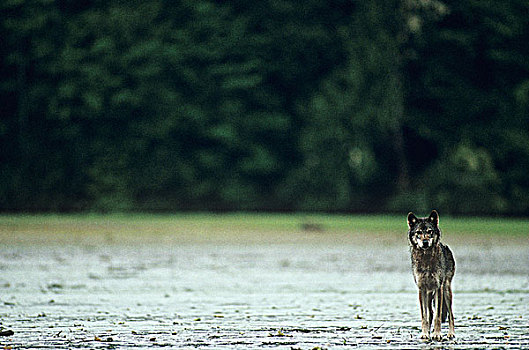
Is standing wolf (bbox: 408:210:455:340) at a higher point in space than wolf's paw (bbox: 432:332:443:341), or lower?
higher

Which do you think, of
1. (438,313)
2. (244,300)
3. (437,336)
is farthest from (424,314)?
(244,300)

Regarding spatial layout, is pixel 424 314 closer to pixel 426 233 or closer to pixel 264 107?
pixel 426 233

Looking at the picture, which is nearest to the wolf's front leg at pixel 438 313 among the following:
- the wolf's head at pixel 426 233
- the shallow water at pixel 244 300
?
the shallow water at pixel 244 300

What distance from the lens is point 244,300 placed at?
621 inches

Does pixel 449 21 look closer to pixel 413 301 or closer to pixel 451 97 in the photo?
pixel 451 97

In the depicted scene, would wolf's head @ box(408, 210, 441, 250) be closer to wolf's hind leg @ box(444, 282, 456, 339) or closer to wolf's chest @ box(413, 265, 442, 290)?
wolf's chest @ box(413, 265, 442, 290)

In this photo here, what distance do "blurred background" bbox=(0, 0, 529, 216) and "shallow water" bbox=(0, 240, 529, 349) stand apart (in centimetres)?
3628

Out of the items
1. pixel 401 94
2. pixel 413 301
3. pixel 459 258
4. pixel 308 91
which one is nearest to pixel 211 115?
pixel 308 91

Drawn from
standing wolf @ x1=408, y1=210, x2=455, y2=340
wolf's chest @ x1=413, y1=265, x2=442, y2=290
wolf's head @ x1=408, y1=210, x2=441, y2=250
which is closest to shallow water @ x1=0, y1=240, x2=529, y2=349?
standing wolf @ x1=408, y1=210, x2=455, y2=340

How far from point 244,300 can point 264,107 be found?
181 ft

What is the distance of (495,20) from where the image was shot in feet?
218

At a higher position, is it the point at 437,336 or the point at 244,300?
the point at 244,300

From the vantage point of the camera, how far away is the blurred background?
209 ft

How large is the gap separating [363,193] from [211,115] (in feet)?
33.9
